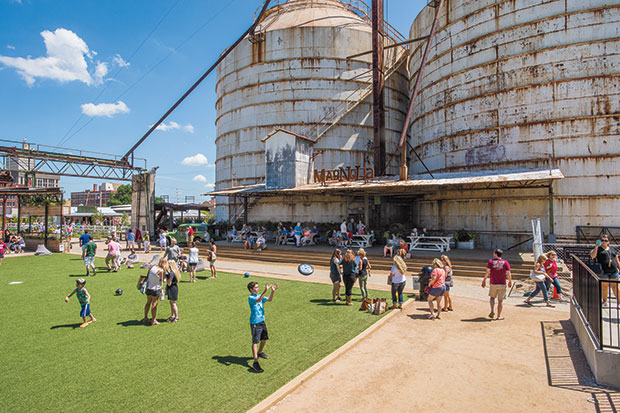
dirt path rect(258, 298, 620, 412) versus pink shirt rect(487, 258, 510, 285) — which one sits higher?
pink shirt rect(487, 258, 510, 285)

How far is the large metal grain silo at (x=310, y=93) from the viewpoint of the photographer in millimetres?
28766

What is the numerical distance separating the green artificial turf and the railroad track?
17.2ft

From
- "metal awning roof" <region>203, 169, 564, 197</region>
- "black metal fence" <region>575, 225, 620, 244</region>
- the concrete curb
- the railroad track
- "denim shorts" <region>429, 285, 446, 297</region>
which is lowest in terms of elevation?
the concrete curb

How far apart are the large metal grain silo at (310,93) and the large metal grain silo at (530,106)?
23.0ft

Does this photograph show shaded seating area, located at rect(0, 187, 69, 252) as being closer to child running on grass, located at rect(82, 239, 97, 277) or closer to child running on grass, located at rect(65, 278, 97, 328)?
child running on grass, located at rect(82, 239, 97, 277)

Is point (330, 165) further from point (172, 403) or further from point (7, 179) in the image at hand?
point (7, 179)

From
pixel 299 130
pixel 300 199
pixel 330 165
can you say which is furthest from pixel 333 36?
pixel 300 199

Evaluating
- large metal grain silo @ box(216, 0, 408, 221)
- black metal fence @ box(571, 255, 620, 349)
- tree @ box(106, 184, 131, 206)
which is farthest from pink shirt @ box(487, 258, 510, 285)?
tree @ box(106, 184, 131, 206)

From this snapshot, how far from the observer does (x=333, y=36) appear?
94.6ft

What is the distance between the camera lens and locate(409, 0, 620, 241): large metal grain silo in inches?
699

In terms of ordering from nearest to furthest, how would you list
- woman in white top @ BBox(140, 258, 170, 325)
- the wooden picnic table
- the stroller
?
1. woman in white top @ BBox(140, 258, 170, 325)
2. the stroller
3. the wooden picnic table

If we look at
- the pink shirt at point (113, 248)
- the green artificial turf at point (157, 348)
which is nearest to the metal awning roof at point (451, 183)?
the green artificial turf at point (157, 348)

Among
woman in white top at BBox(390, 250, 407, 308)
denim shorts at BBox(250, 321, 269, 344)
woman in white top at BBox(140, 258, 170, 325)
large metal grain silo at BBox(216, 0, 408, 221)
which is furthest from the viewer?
large metal grain silo at BBox(216, 0, 408, 221)

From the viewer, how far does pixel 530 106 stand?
19453 mm
